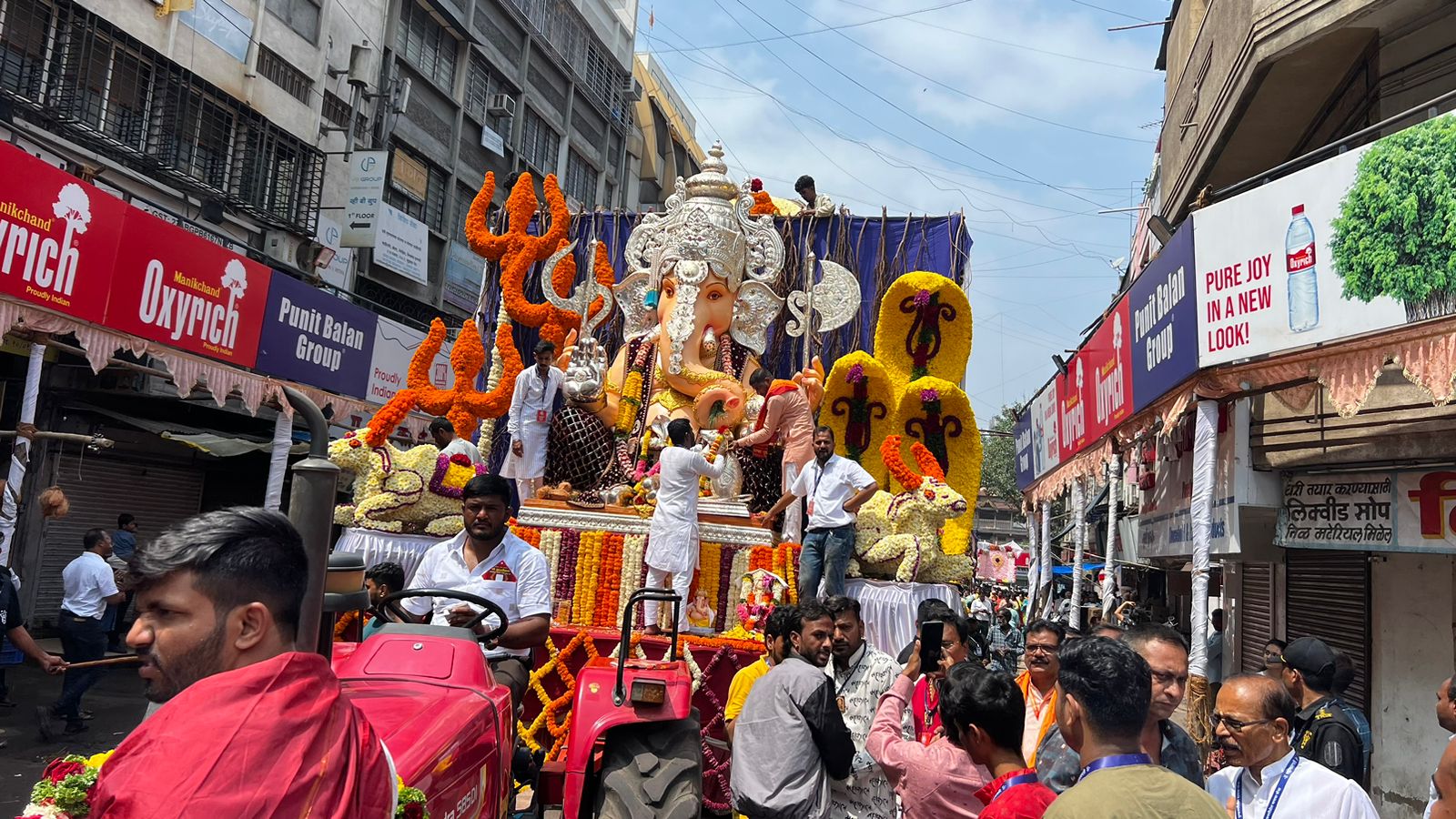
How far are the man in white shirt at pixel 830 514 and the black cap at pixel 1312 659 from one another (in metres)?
3.02

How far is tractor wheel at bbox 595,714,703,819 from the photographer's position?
3727 mm

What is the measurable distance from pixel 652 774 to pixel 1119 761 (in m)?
2.17

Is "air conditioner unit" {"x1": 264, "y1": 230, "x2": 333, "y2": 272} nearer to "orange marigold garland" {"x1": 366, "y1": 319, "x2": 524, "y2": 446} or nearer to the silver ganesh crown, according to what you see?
"orange marigold garland" {"x1": 366, "y1": 319, "x2": 524, "y2": 446}

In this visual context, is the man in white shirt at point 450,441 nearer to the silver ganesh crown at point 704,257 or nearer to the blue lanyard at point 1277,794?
the silver ganesh crown at point 704,257

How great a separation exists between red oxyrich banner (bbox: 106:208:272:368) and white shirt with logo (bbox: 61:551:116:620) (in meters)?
2.52

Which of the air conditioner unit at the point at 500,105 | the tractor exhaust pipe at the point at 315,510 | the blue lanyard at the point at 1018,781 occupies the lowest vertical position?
the blue lanyard at the point at 1018,781

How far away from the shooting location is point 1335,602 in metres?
8.35

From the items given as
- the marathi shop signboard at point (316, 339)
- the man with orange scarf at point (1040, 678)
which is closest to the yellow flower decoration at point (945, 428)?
the man with orange scarf at point (1040, 678)

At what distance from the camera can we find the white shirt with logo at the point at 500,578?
14.0 feet

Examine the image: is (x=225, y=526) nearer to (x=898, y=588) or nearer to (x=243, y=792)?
(x=243, y=792)

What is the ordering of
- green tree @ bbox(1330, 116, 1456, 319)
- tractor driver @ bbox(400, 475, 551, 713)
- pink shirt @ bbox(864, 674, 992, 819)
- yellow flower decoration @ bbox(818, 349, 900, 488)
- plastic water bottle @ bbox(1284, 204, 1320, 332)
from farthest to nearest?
yellow flower decoration @ bbox(818, 349, 900, 488) < plastic water bottle @ bbox(1284, 204, 1320, 332) < green tree @ bbox(1330, 116, 1456, 319) < tractor driver @ bbox(400, 475, 551, 713) < pink shirt @ bbox(864, 674, 992, 819)

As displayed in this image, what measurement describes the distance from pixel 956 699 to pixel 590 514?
193 inches

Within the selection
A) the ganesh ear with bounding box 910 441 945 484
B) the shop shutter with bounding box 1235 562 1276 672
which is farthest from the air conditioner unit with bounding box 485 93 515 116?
the shop shutter with bounding box 1235 562 1276 672

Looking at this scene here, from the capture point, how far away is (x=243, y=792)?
157 centimetres
